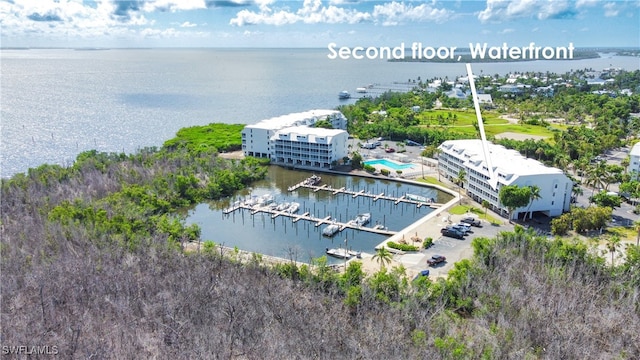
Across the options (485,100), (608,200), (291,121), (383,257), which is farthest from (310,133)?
(485,100)

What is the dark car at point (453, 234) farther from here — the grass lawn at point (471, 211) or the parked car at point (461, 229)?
the grass lawn at point (471, 211)

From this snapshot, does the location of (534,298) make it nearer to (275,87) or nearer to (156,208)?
(156,208)

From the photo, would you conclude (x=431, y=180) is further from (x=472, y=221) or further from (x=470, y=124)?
(x=470, y=124)

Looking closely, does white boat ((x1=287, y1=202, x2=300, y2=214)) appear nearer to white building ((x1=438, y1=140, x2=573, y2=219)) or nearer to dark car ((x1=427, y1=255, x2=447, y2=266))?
dark car ((x1=427, y1=255, x2=447, y2=266))

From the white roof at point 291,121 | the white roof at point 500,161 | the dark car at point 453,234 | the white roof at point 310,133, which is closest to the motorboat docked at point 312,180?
the white roof at point 310,133

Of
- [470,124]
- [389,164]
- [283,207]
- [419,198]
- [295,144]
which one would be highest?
[295,144]

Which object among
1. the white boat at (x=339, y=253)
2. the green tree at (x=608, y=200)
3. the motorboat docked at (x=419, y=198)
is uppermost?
the green tree at (x=608, y=200)
